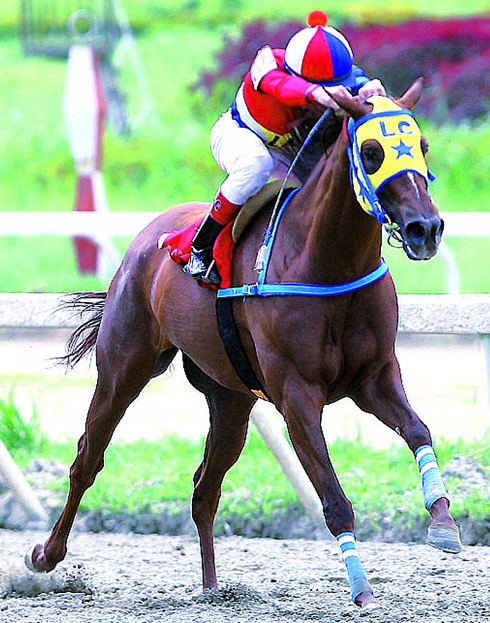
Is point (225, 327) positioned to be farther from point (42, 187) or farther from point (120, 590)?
point (42, 187)

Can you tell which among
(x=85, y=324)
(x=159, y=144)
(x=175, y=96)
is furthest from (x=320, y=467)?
(x=175, y=96)

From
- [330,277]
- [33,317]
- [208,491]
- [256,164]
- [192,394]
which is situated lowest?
[192,394]

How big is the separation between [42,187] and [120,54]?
7.83 feet

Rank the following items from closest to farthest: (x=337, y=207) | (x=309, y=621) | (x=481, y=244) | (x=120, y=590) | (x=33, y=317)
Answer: (x=337, y=207) → (x=309, y=621) → (x=120, y=590) → (x=33, y=317) → (x=481, y=244)

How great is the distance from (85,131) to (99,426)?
7.28m

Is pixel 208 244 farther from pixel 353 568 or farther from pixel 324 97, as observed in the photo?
pixel 353 568

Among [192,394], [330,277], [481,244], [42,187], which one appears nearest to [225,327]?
[330,277]

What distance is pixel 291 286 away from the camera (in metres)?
3.76

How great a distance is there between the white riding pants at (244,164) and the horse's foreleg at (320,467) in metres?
0.65

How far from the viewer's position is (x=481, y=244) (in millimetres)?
13148

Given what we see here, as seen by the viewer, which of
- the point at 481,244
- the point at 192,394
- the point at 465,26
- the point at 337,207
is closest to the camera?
the point at 337,207

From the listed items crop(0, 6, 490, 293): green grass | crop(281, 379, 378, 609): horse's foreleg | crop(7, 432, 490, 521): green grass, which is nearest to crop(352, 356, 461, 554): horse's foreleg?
crop(281, 379, 378, 609): horse's foreleg

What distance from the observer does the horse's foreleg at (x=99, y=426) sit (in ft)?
15.1

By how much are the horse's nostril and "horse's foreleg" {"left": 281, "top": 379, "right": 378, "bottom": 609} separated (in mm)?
657
